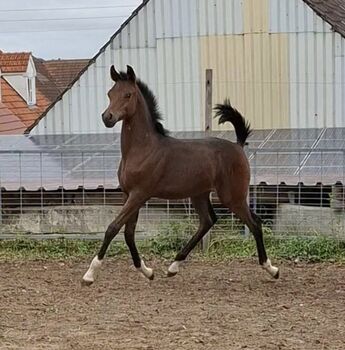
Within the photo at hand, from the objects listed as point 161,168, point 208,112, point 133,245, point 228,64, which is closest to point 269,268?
point 133,245

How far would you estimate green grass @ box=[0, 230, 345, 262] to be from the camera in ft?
27.3

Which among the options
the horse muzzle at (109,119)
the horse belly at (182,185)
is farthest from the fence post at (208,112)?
the horse muzzle at (109,119)

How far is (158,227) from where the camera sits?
888 centimetres

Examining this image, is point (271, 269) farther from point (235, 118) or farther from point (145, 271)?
point (235, 118)

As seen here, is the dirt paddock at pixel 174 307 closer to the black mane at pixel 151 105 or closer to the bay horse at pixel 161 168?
the bay horse at pixel 161 168

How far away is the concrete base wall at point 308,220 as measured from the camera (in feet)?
28.1

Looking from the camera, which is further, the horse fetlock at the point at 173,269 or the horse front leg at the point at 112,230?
the horse fetlock at the point at 173,269

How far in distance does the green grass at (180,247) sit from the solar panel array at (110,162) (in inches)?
27.3

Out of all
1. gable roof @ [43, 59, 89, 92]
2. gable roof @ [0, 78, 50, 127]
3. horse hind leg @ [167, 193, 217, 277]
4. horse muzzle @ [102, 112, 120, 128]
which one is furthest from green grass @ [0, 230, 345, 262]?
gable roof @ [43, 59, 89, 92]

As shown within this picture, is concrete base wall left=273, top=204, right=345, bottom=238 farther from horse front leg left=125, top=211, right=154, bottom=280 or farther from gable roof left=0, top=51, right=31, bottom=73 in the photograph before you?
gable roof left=0, top=51, right=31, bottom=73

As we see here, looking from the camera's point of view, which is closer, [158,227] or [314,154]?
[158,227]

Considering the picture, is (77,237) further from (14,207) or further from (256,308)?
(256,308)

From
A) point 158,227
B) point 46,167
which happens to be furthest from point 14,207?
point 158,227

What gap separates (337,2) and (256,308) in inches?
481
